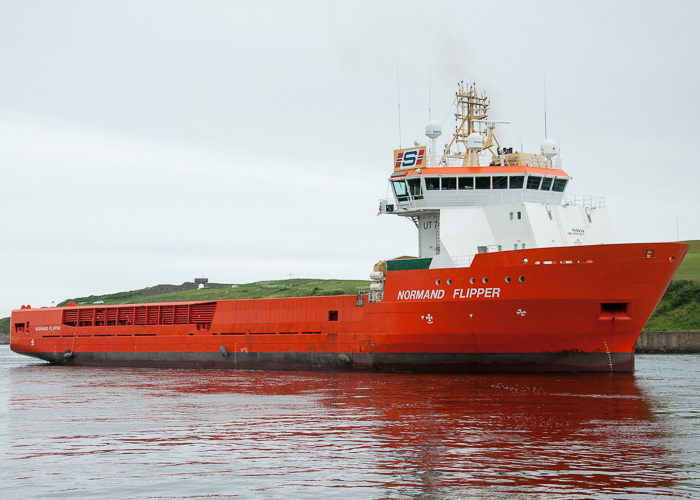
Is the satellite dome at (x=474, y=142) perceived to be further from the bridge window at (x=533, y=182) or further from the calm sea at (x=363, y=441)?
the calm sea at (x=363, y=441)

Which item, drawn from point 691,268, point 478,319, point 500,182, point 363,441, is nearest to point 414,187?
point 500,182

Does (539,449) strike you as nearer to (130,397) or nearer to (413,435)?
(413,435)

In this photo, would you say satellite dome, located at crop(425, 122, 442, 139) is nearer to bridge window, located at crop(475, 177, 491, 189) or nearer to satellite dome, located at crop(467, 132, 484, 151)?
satellite dome, located at crop(467, 132, 484, 151)

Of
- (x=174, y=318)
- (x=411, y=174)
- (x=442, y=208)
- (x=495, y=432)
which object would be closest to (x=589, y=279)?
(x=442, y=208)

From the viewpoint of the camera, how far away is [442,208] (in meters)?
24.9

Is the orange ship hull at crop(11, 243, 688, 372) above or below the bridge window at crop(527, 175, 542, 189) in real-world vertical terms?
below

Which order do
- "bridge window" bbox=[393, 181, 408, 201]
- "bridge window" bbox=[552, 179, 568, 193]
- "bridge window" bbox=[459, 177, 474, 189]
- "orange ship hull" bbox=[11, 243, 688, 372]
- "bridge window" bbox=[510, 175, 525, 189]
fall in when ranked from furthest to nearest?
"bridge window" bbox=[393, 181, 408, 201]
"bridge window" bbox=[552, 179, 568, 193]
"bridge window" bbox=[459, 177, 474, 189]
"bridge window" bbox=[510, 175, 525, 189]
"orange ship hull" bbox=[11, 243, 688, 372]

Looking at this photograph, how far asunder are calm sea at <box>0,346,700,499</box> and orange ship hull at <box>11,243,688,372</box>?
1.44 m

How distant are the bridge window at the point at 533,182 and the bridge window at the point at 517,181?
0.24 m

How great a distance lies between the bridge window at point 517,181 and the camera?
24.8 metres

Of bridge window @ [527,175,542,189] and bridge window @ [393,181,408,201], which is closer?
bridge window @ [527,175,542,189]

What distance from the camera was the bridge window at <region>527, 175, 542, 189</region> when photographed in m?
24.9

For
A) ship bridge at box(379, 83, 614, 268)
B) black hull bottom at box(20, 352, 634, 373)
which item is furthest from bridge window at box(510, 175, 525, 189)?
black hull bottom at box(20, 352, 634, 373)

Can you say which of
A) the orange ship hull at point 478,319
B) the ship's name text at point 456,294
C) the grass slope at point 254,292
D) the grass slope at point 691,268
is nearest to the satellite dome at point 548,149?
the orange ship hull at point 478,319
